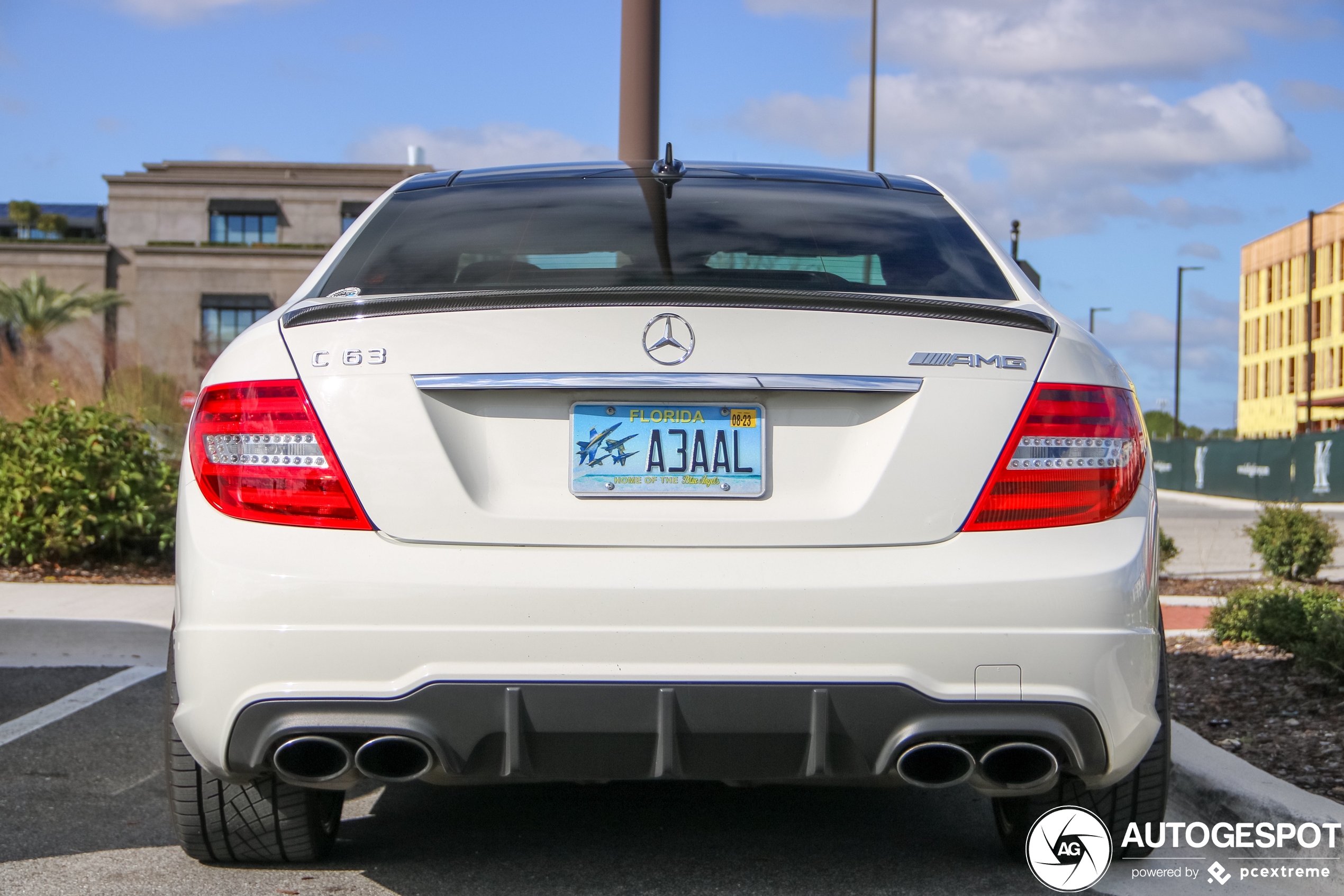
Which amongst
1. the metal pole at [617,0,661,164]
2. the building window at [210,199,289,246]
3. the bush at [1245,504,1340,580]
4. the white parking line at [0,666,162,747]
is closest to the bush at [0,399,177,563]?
the white parking line at [0,666,162,747]

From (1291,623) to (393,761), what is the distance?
4.53 m

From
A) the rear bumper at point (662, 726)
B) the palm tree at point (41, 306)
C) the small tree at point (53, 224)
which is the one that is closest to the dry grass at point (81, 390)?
the rear bumper at point (662, 726)

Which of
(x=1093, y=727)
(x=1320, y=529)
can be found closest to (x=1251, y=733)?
(x=1093, y=727)

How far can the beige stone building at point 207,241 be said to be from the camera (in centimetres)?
5734

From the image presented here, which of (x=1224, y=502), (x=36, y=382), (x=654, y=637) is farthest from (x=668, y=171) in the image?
(x=1224, y=502)

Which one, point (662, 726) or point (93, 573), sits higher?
point (662, 726)

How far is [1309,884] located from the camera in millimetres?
3393

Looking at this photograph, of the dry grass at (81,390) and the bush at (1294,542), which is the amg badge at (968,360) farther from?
the dry grass at (81,390)

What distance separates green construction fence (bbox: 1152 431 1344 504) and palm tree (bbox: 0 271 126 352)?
1634 inches

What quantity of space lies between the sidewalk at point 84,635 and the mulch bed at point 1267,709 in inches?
184

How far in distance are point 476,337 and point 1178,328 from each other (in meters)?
58.4

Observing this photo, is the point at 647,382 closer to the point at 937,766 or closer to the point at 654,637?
the point at 654,637

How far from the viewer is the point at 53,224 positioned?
207 ft

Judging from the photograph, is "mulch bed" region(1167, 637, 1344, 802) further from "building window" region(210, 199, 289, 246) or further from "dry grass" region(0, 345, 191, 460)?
"building window" region(210, 199, 289, 246)
